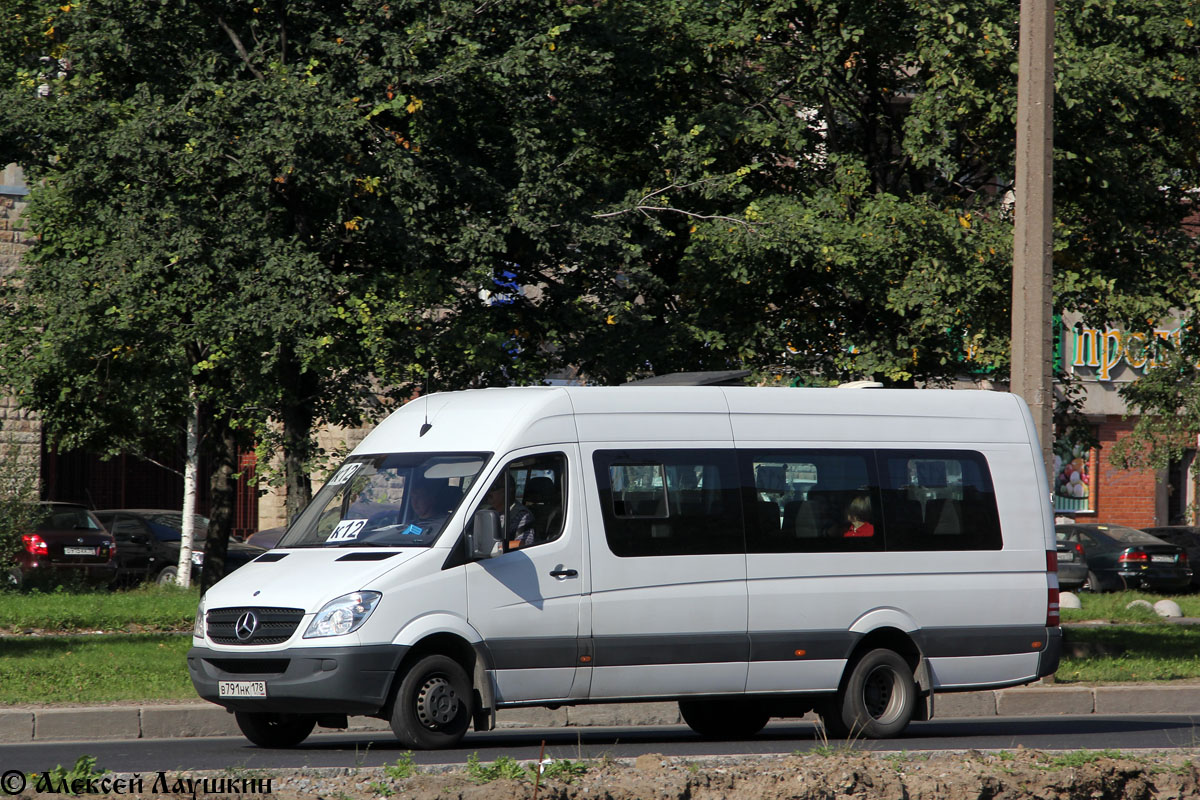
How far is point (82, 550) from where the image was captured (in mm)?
23984

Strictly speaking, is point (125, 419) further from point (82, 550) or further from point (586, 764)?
point (586, 764)

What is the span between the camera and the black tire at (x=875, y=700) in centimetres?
1072

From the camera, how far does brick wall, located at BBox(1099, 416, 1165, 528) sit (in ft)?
125

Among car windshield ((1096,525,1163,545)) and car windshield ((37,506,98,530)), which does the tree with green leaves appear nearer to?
car windshield ((37,506,98,530))

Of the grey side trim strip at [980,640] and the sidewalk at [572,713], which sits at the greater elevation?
the grey side trim strip at [980,640]

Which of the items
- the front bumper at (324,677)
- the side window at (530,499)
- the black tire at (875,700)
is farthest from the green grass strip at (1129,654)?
the front bumper at (324,677)

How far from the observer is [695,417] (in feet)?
34.8

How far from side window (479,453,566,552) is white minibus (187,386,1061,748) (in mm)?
14

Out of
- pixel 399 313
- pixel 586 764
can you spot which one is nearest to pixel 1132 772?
pixel 586 764

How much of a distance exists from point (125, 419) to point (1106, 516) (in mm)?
25882

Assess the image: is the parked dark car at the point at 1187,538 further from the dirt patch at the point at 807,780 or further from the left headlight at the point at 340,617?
the dirt patch at the point at 807,780

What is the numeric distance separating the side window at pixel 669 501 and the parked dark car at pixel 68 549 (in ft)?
50.6

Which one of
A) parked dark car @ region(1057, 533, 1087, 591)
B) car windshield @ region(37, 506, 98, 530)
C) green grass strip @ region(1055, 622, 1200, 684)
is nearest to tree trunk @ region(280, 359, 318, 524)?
green grass strip @ region(1055, 622, 1200, 684)

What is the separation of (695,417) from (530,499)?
141 centimetres
